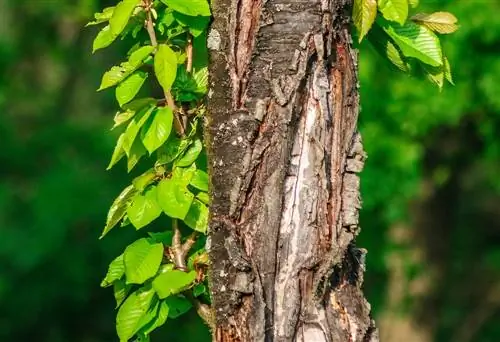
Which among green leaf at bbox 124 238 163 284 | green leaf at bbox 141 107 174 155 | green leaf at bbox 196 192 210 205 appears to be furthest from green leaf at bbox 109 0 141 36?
green leaf at bbox 124 238 163 284

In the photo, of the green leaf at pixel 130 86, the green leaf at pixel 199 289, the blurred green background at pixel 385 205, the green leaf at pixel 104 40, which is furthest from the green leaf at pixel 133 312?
the blurred green background at pixel 385 205

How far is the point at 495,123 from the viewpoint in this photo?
9.61m

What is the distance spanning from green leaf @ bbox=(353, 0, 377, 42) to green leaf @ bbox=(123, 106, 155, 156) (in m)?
0.57

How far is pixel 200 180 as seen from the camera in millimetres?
2783

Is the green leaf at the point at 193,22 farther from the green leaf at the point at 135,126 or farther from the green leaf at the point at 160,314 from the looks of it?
the green leaf at the point at 160,314

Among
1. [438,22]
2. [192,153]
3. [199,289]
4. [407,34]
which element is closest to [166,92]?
[192,153]

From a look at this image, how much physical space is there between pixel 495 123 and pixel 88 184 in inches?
184

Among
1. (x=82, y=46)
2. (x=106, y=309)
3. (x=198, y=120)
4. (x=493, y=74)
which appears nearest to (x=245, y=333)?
(x=198, y=120)

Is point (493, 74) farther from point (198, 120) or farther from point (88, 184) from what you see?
point (198, 120)

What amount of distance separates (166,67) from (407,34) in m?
0.65

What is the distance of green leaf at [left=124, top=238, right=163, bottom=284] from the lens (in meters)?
2.79

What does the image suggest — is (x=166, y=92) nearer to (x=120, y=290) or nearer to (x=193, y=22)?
(x=193, y=22)

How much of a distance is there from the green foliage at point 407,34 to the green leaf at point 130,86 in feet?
1.90

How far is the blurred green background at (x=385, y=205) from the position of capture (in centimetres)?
886
